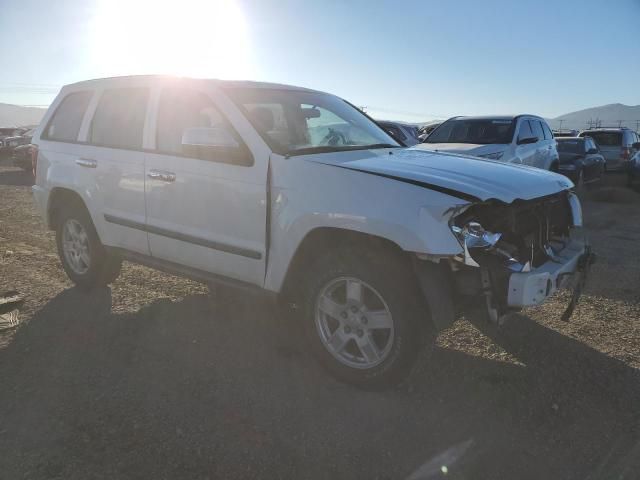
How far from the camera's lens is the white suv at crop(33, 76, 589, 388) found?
2855 mm

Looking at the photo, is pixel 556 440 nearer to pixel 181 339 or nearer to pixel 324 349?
pixel 324 349

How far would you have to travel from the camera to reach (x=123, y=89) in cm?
450

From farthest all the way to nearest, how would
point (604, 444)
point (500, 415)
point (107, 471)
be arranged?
1. point (500, 415)
2. point (604, 444)
3. point (107, 471)

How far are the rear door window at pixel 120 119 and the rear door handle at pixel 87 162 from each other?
162 mm

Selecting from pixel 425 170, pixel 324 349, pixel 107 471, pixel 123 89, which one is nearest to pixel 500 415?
pixel 324 349

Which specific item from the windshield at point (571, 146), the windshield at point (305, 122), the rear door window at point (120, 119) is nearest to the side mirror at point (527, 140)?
the windshield at point (571, 146)

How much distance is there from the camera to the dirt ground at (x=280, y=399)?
8.33 feet

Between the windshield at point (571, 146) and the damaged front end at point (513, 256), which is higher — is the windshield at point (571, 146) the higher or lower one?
the higher one

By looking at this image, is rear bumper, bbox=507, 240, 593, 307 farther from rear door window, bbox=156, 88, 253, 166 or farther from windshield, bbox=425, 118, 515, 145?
windshield, bbox=425, 118, 515, 145

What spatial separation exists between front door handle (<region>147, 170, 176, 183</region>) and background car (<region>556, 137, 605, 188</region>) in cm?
1085

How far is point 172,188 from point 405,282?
1958 millimetres

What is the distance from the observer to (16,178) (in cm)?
1574

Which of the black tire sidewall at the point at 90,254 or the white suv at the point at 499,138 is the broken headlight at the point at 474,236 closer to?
the black tire sidewall at the point at 90,254

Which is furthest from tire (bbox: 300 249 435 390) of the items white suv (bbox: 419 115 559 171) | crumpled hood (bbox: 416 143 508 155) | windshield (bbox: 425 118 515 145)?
windshield (bbox: 425 118 515 145)
